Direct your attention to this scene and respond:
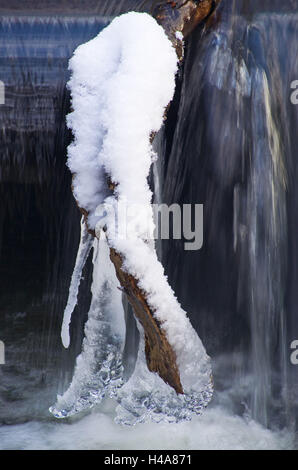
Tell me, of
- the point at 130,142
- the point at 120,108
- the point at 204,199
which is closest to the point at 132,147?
the point at 130,142

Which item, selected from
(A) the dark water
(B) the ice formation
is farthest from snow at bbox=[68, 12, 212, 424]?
(A) the dark water

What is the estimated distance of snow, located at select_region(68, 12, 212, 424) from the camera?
5.68 ft

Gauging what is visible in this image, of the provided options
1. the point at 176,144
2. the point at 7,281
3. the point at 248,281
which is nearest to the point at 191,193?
the point at 176,144

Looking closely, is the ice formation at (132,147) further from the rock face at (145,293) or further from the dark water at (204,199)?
the dark water at (204,199)

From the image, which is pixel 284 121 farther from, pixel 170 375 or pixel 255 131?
pixel 170 375

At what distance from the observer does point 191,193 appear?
2.44 m

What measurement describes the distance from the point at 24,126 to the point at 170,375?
3.70 feet

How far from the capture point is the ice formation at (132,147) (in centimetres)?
173

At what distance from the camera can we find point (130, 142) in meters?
1.75

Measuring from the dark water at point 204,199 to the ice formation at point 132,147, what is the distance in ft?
1.36

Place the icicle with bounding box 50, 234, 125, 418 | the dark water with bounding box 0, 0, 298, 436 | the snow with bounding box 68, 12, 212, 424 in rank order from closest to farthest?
the snow with bounding box 68, 12, 212, 424
the icicle with bounding box 50, 234, 125, 418
the dark water with bounding box 0, 0, 298, 436

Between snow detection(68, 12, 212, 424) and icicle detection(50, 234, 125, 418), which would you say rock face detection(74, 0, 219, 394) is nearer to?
snow detection(68, 12, 212, 424)

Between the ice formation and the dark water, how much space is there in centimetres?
42

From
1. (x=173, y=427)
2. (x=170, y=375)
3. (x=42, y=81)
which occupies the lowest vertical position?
(x=173, y=427)
